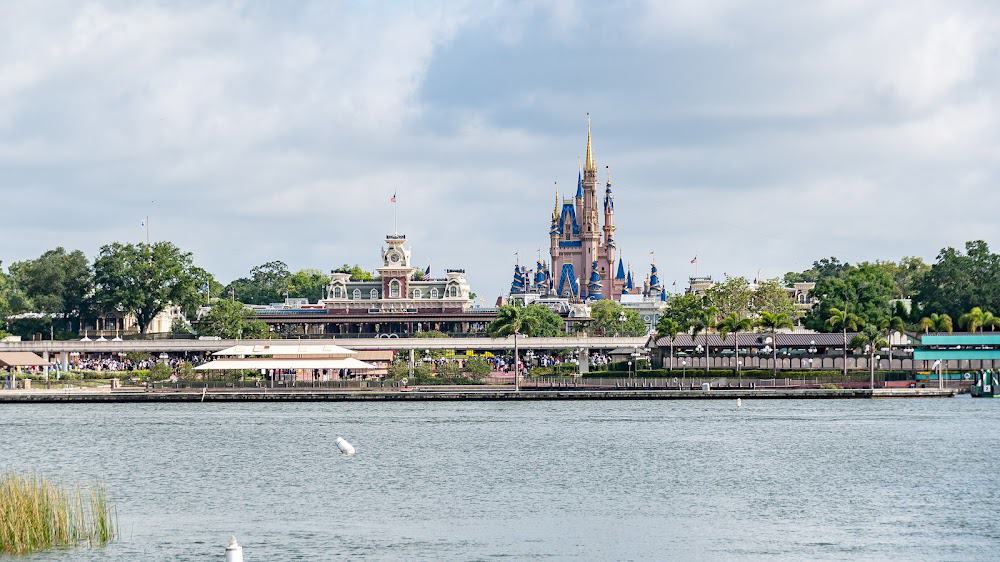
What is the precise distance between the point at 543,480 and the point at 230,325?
127m

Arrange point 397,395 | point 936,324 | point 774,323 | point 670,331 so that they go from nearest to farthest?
point 397,395 < point 774,323 < point 670,331 < point 936,324

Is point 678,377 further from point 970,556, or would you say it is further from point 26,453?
point 970,556

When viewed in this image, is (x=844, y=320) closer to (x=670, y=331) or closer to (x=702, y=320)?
(x=670, y=331)

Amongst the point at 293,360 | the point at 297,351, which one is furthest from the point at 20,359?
the point at 297,351

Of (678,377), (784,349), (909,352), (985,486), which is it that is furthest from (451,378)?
(985,486)

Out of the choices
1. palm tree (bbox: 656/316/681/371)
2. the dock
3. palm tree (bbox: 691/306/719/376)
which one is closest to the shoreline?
the dock

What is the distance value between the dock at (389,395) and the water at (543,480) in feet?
33.2

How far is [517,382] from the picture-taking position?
13638 cm

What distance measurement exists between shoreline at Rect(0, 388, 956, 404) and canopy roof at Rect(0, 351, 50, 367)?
32.0 meters

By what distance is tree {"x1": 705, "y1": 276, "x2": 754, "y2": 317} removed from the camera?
612 ft

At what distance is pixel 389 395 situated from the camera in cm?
13038

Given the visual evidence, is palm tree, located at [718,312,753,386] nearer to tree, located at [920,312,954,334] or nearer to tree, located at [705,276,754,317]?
tree, located at [920,312,954,334]

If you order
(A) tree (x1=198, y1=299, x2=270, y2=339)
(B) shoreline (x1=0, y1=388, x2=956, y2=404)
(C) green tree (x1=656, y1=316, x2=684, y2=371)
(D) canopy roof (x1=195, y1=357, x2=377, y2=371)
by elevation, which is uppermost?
(A) tree (x1=198, y1=299, x2=270, y2=339)

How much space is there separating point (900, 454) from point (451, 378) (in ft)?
233
